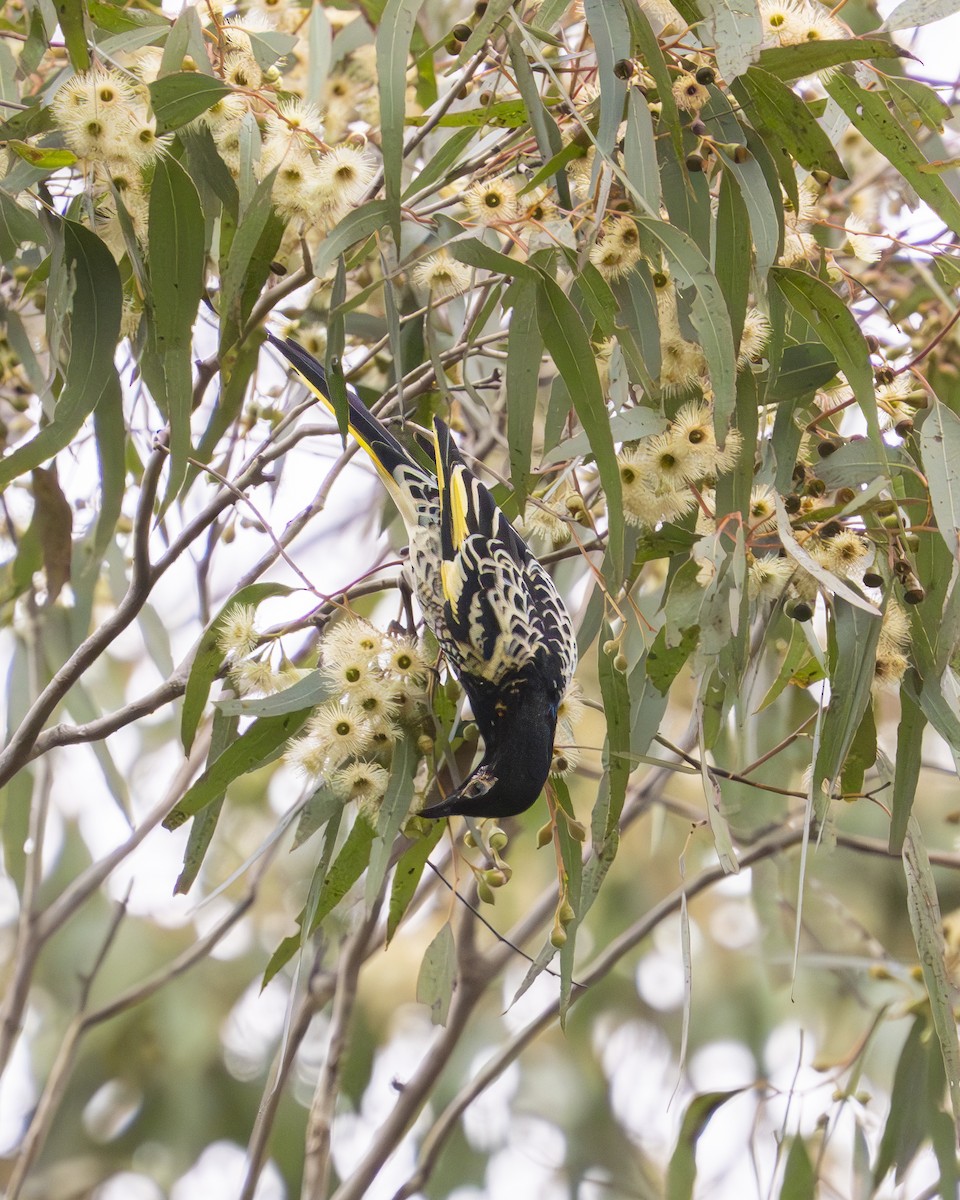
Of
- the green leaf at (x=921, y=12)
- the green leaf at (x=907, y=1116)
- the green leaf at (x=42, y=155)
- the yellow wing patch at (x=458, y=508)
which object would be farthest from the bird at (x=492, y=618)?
the green leaf at (x=907, y=1116)

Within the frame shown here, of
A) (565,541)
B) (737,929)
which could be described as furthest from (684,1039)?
(737,929)

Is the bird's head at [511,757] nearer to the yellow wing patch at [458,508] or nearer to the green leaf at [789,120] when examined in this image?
the yellow wing patch at [458,508]

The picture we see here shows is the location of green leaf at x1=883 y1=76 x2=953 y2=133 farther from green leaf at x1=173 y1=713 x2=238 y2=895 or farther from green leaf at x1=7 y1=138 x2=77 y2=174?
green leaf at x1=173 y1=713 x2=238 y2=895

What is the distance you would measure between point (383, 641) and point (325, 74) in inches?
40.6

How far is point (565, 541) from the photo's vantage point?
2043mm

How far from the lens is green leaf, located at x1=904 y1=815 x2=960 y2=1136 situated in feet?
4.87

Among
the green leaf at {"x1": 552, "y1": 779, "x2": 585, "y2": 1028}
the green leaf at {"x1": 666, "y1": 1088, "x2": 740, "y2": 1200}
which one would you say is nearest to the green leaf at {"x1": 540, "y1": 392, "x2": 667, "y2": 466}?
the green leaf at {"x1": 552, "y1": 779, "x2": 585, "y2": 1028}

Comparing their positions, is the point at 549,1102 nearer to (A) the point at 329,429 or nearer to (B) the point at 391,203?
(A) the point at 329,429

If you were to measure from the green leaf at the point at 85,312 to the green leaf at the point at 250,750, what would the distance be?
435 mm

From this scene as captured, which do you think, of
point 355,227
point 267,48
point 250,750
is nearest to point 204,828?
point 250,750

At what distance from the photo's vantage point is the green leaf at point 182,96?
146 cm

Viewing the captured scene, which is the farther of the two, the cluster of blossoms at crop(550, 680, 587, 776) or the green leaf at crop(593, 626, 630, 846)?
the cluster of blossoms at crop(550, 680, 587, 776)

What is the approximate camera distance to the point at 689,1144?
2305 mm

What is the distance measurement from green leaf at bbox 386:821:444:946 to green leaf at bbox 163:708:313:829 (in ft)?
0.74
